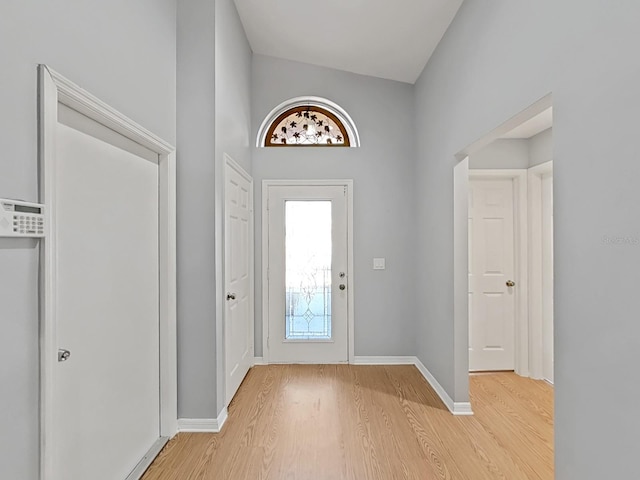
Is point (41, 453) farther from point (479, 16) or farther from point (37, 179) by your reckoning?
point (479, 16)

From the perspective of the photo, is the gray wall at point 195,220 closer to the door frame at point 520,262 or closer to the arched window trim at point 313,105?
the arched window trim at point 313,105

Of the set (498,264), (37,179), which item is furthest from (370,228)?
(37,179)

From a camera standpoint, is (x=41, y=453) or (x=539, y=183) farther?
(x=539, y=183)

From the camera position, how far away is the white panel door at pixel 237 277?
10.0 feet

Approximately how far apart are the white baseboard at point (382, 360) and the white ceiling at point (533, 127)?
2573mm

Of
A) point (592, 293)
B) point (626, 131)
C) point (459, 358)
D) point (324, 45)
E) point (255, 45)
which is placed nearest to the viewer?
point (626, 131)

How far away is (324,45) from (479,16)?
165 centimetres

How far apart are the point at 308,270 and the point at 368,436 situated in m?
1.92

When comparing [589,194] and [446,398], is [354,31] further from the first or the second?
[446,398]

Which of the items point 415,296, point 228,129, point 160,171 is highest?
point 228,129

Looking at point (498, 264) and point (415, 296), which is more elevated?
point (498, 264)

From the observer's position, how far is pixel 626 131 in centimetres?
129

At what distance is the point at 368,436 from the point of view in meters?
2.62

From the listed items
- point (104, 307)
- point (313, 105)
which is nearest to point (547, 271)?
point (313, 105)
